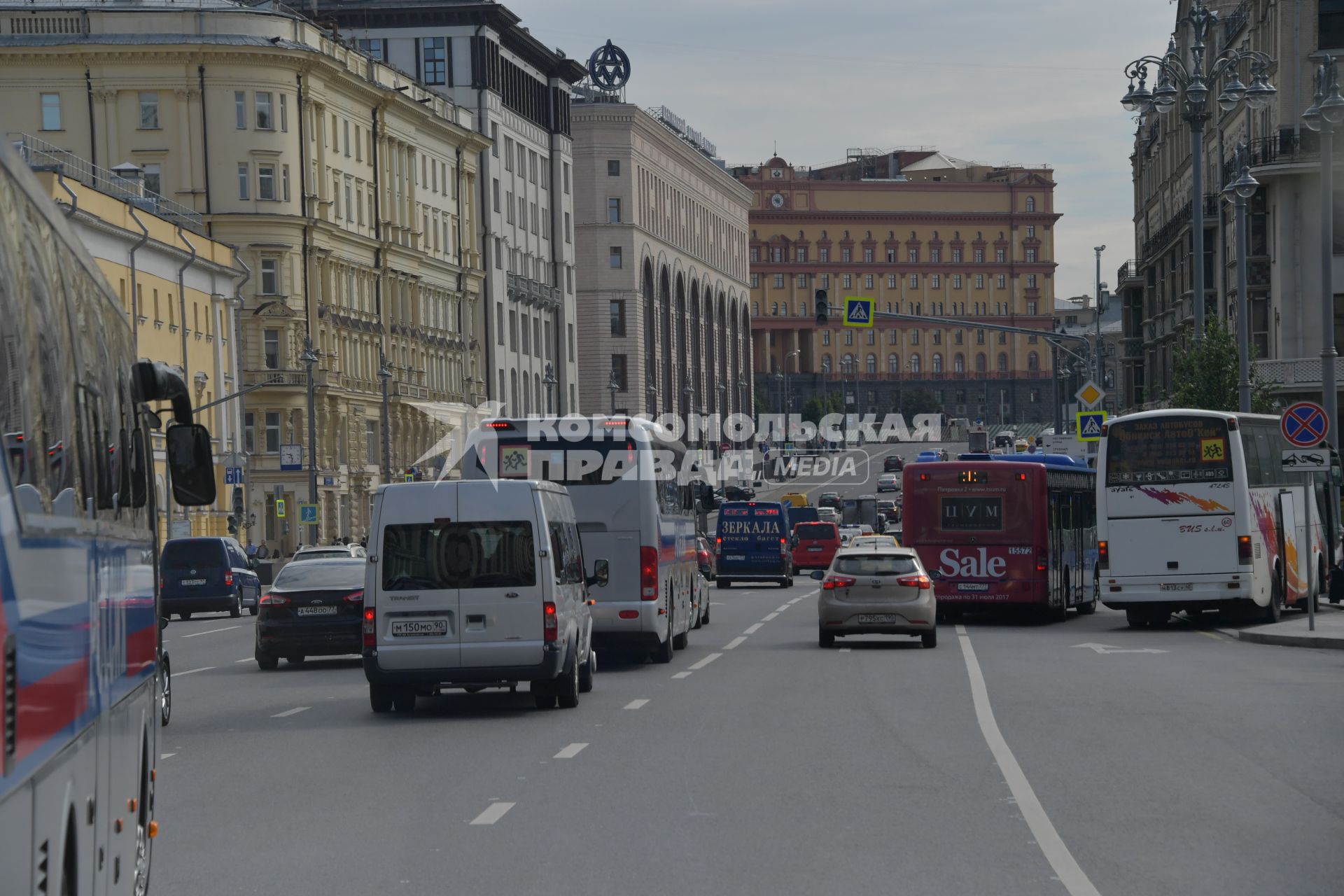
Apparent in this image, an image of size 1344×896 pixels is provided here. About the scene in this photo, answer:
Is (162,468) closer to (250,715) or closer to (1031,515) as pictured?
(1031,515)

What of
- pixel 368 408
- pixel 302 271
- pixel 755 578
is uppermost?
pixel 302 271

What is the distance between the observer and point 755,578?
61906 millimetres

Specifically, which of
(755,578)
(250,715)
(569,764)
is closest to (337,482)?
(755,578)

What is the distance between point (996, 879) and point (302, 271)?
76.7 m

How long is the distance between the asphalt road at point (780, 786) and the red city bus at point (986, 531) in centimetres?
1136

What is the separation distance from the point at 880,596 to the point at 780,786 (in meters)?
15.9

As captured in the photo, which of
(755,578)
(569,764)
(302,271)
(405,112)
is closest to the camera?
(569,764)

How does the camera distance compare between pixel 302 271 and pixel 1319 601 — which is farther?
pixel 302 271

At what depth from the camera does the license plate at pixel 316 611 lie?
26797 mm

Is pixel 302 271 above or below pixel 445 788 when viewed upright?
above

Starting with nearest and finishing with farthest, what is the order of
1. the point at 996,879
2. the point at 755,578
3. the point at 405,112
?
1. the point at 996,879
2. the point at 755,578
3. the point at 405,112

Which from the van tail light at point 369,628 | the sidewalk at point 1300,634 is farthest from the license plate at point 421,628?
the sidewalk at point 1300,634

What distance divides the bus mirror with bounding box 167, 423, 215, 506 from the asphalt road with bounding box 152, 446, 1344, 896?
1.83 meters

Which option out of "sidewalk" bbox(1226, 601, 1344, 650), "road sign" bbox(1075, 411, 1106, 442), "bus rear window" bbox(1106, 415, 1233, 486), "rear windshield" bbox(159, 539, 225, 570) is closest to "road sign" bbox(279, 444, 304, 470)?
"rear windshield" bbox(159, 539, 225, 570)
